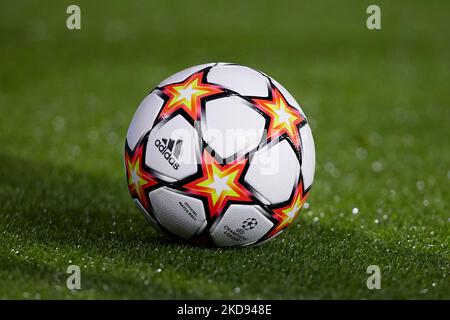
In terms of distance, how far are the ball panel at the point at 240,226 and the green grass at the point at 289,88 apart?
126mm

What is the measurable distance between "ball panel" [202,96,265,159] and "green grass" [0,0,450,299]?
0.92 metres

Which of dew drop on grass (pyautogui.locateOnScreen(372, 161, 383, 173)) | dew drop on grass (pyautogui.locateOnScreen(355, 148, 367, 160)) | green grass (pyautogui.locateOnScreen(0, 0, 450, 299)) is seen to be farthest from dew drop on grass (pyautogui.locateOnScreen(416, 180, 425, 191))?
dew drop on grass (pyautogui.locateOnScreen(355, 148, 367, 160))

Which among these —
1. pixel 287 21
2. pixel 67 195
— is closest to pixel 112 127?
pixel 67 195

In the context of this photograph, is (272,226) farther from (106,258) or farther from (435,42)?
(435,42)

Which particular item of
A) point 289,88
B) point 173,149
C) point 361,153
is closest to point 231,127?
point 173,149

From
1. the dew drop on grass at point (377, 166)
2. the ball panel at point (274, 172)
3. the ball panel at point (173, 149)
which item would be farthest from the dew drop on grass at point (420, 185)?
the ball panel at point (173, 149)

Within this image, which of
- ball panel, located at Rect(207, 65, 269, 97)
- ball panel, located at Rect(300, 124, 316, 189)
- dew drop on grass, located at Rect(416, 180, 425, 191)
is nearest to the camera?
ball panel, located at Rect(207, 65, 269, 97)

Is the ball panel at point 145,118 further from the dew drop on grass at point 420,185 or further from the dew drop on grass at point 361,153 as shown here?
the dew drop on grass at point 361,153

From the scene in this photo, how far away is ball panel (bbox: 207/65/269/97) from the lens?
5750 mm

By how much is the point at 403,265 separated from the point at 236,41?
1187 cm

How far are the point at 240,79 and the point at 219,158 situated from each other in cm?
75

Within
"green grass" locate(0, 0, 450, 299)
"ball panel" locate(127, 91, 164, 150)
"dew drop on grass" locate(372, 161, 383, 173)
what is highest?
"ball panel" locate(127, 91, 164, 150)

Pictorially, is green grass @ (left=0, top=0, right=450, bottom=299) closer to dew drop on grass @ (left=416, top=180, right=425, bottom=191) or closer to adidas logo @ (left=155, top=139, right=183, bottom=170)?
dew drop on grass @ (left=416, top=180, right=425, bottom=191)

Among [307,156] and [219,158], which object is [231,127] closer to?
[219,158]
